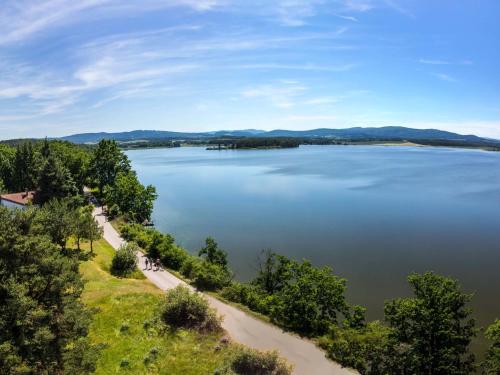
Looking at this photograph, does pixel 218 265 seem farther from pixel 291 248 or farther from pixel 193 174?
pixel 193 174

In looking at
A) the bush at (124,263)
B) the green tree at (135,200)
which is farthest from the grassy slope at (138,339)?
the green tree at (135,200)

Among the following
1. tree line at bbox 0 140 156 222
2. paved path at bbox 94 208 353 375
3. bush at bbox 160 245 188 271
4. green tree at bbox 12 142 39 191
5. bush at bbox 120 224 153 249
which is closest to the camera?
paved path at bbox 94 208 353 375

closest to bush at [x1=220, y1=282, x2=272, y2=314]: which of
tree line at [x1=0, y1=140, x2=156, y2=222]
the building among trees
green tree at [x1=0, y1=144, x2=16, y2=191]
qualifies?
tree line at [x1=0, y1=140, x2=156, y2=222]

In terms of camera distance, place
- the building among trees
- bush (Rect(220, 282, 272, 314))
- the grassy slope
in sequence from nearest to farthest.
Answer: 1. the grassy slope
2. bush (Rect(220, 282, 272, 314))
3. the building among trees

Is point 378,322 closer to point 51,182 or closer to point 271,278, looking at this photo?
point 271,278

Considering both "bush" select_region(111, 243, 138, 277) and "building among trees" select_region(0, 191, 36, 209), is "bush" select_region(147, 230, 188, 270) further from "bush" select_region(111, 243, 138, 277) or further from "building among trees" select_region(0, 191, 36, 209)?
"building among trees" select_region(0, 191, 36, 209)

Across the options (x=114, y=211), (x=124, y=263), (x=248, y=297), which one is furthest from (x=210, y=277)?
(x=114, y=211)

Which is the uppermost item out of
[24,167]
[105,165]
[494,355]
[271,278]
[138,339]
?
[105,165]

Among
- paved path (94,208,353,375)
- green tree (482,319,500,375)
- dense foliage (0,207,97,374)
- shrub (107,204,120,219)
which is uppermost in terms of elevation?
dense foliage (0,207,97,374)
